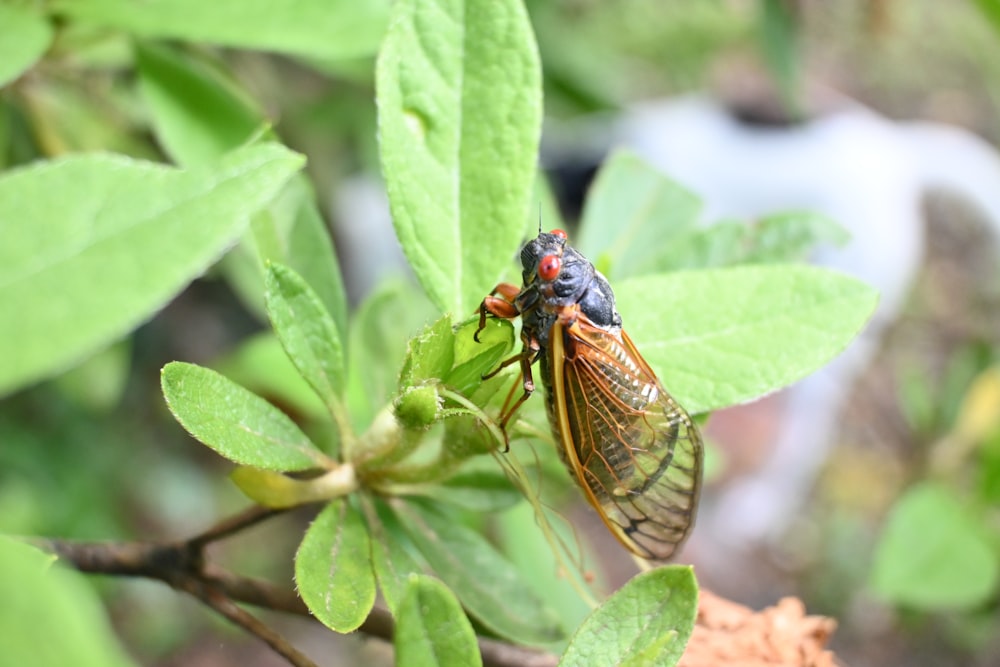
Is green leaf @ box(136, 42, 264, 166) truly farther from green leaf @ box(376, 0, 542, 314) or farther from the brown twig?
the brown twig

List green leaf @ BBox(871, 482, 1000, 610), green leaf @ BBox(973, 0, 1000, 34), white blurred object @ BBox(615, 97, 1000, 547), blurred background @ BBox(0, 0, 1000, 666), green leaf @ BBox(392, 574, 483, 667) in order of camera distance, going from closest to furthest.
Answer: green leaf @ BBox(392, 574, 483, 667)
green leaf @ BBox(973, 0, 1000, 34)
green leaf @ BBox(871, 482, 1000, 610)
blurred background @ BBox(0, 0, 1000, 666)
white blurred object @ BBox(615, 97, 1000, 547)

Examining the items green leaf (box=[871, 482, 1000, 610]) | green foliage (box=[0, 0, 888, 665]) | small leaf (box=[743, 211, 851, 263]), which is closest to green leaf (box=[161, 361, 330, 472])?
green foliage (box=[0, 0, 888, 665])

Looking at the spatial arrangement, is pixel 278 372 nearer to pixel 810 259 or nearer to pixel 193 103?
pixel 193 103

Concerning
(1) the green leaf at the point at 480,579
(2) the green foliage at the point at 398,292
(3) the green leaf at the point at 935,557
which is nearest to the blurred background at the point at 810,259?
(3) the green leaf at the point at 935,557

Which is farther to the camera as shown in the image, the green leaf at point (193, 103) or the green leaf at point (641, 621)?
the green leaf at point (193, 103)

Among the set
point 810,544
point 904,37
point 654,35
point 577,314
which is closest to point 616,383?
point 577,314

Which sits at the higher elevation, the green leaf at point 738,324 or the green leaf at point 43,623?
the green leaf at point 43,623

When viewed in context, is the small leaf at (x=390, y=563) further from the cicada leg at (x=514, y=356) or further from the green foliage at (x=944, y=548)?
the green foliage at (x=944, y=548)
